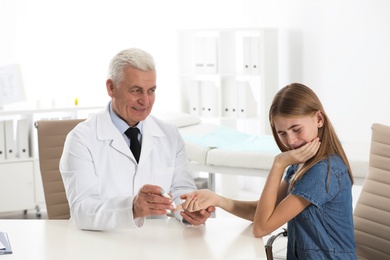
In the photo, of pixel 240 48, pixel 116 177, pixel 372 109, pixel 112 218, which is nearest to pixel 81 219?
pixel 112 218

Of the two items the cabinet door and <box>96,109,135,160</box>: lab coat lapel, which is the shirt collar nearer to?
<box>96,109,135,160</box>: lab coat lapel

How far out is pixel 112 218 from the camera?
2.34m

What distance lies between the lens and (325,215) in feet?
7.50

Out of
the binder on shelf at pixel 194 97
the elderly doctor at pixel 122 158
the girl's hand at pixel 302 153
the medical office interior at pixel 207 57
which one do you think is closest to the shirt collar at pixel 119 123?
the elderly doctor at pixel 122 158

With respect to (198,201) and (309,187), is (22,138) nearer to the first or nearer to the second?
(198,201)

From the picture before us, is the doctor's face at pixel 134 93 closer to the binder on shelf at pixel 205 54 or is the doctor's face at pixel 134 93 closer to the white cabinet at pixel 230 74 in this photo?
the white cabinet at pixel 230 74

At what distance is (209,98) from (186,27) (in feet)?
2.81

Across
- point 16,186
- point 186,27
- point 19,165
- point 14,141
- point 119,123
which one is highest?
point 186,27

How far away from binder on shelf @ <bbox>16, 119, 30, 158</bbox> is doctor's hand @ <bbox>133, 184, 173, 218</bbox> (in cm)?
291

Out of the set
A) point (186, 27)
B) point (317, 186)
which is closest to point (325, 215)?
point (317, 186)

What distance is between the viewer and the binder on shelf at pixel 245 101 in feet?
18.2

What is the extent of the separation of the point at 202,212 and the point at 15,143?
2.99 meters

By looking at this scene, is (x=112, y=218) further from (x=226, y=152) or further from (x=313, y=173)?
(x=226, y=152)

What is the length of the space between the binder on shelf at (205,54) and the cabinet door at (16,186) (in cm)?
154
